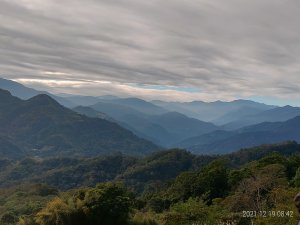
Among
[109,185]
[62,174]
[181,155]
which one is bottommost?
[62,174]

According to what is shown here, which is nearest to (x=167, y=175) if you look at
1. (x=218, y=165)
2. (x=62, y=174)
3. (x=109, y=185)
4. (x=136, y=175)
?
(x=136, y=175)

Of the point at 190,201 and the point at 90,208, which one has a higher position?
the point at 90,208

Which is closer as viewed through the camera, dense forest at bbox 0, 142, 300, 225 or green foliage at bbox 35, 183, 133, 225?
green foliage at bbox 35, 183, 133, 225

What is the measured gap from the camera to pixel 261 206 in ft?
94.7

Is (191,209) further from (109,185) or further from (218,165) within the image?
(218,165)

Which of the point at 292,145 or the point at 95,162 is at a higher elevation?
the point at 292,145

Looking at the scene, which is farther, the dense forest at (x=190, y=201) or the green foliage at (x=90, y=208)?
the dense forest at (x=190, y=201)

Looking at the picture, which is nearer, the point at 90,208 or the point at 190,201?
the point at 90,208

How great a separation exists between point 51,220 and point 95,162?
179 m

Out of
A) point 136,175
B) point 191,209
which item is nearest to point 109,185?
point 191,209

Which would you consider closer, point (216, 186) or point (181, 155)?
point (216, 186)

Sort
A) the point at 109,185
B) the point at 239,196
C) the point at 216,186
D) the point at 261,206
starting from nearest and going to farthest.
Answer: the point at 109,185 < the point at 261,206 < the point at 239,196 < the point at 216,186

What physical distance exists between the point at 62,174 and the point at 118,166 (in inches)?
1149

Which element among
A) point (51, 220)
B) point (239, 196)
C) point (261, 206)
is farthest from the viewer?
point (239, 196)
